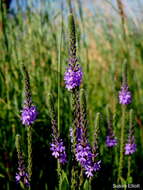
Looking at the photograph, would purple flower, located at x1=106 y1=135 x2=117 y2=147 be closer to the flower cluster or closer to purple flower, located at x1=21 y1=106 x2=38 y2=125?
the flower cluster

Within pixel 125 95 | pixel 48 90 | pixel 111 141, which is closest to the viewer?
pixel 125 95

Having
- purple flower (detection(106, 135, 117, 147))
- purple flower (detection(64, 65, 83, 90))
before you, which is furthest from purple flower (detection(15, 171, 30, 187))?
purple flower (detection(106, 135, 117, 147))

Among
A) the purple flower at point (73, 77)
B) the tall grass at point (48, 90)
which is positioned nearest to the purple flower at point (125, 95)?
the tall grass at point (48, 90)

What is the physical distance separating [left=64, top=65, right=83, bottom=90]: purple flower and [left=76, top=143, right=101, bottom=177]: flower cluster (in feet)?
0.75

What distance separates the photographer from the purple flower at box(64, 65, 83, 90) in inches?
47.8

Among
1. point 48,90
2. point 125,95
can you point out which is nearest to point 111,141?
point 125,95

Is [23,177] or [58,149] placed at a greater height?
[58,149]

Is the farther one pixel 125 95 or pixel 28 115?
pixel 125 95

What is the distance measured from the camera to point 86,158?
121 cm

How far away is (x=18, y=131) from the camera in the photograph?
6.87 ft

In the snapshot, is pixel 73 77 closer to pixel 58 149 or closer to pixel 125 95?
pixel 58 149

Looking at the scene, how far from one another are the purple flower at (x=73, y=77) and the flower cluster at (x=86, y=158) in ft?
0.75

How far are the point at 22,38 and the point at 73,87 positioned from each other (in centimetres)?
164

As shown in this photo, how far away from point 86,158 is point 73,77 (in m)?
0.32
